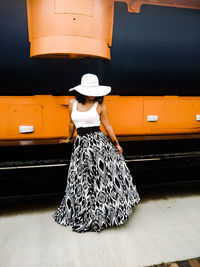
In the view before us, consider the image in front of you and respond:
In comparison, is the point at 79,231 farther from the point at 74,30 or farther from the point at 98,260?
the point at 74,30

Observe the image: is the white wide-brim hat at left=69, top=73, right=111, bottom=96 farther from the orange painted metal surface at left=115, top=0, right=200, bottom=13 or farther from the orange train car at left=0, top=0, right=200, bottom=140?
the orange painted metal surface at left=115, top=0, right=200, bottom=13

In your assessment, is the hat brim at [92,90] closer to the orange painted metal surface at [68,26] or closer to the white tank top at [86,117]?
the white tank top at [86,117]

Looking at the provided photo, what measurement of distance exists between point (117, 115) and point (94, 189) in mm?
1092

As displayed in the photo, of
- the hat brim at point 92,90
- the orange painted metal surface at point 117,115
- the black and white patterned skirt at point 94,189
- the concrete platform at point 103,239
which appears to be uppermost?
the hat brim at point 92,90

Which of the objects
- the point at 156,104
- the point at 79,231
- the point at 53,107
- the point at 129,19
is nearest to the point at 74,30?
the point at 129,19

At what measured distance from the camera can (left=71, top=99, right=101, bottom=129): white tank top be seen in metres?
2.21

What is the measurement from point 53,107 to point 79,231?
54.4 inches

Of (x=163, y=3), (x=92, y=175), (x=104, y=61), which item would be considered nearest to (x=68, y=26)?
(x=104, y=61)

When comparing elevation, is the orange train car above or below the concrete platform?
above

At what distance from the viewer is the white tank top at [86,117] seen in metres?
2.21

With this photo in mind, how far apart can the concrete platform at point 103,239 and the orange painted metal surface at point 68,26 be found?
1.67 m

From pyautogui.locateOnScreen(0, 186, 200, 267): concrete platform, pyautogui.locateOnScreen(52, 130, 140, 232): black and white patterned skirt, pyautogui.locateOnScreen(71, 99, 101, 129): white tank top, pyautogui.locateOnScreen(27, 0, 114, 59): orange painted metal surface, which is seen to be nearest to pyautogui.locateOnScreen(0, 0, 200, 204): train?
pyautogui.locateOnScreen(27, 0, 114, 59): orange painted metal surface

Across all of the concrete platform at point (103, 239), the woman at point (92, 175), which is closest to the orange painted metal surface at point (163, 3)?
the woman at point (92, 175)

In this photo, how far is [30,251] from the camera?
202 centimetres
